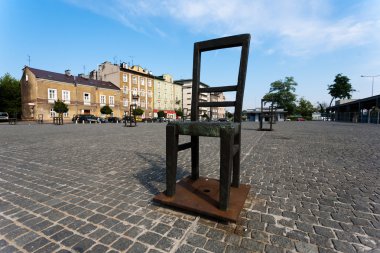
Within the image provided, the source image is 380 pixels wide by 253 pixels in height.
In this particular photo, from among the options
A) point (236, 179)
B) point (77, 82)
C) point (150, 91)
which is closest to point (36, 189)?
point (236, 179)

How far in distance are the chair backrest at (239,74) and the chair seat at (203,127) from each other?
512mm

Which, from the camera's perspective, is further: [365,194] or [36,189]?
[36,189]

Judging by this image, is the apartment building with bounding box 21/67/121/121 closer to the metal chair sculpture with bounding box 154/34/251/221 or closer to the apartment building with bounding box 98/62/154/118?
the apartment building with bounding box 98/62/154/118

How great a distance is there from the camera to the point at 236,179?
9.41 feet

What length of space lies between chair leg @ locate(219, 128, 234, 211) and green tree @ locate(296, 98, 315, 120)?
256 ft

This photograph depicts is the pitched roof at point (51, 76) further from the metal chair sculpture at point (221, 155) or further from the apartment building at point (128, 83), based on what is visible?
the metal chair sculpture at point (221, 155)

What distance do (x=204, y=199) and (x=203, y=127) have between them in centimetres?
92

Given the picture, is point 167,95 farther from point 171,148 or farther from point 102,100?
point 171,148

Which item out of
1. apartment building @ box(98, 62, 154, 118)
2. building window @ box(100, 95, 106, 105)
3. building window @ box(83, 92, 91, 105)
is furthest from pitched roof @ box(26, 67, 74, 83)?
apartment building @ box(98, 62, 154, 118)

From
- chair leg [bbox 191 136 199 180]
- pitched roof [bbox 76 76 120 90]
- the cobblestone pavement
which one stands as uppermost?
pitched roof [bbox 76 76 120 90]

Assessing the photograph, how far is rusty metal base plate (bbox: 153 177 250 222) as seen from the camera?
2158 mm

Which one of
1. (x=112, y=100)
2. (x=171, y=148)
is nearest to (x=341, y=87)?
(x=112, y=100)

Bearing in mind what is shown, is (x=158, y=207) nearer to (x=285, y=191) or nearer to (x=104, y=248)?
(x=104, y=248)

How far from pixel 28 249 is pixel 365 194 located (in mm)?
4037
